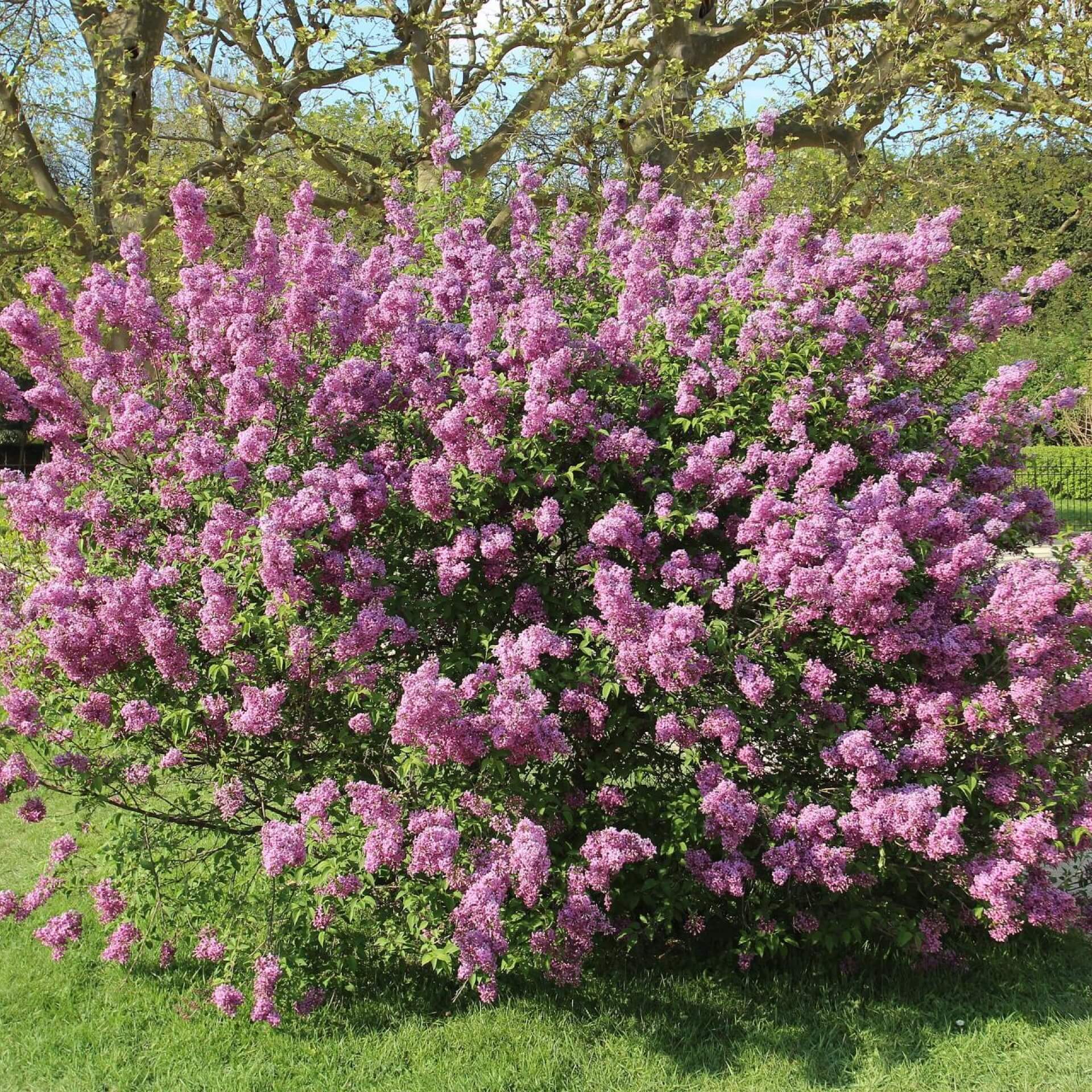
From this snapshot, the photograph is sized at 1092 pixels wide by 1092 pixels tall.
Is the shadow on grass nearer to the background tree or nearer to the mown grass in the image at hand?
the mown grass

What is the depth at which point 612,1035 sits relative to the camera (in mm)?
3949

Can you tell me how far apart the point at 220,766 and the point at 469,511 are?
4.47 feet

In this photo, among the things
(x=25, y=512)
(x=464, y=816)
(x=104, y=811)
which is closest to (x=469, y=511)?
(x=464, y=816)

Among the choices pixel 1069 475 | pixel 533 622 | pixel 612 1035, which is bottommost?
pixel 612 1035

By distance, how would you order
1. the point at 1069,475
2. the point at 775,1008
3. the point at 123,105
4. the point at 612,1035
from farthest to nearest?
the point at 1069,475 < the point at 123,105 < the point at 775,1008 < the point at 612,1035

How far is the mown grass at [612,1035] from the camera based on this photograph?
3.71 meters

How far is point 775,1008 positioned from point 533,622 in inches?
68.4

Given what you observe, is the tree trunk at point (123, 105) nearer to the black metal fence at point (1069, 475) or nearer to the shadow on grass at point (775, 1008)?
the shadow on grass at point (775, 1008)

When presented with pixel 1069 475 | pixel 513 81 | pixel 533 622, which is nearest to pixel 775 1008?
pixel 533 622

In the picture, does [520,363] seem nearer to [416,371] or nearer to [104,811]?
[416,371]

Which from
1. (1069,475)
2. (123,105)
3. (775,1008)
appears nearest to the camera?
(775,1008)

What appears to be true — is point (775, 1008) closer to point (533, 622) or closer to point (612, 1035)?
point (612, 1035)

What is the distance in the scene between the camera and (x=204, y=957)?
4.04 metres

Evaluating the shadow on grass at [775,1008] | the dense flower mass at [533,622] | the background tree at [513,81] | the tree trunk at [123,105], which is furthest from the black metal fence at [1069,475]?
the shadow on grass at [775,1008]
